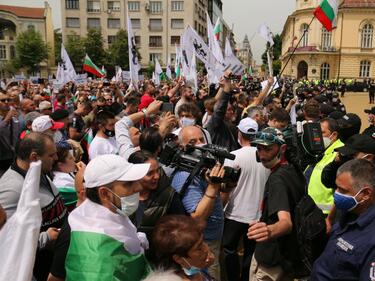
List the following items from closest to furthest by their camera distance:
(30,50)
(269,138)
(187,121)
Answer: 1. (269,138)
2. (187,121)
3. (30,50)

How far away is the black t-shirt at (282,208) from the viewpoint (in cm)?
286

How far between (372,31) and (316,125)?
7397 cm

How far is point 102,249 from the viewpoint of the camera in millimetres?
1909

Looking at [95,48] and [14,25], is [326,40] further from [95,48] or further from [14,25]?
[14,25]

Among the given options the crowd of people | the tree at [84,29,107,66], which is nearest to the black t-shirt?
the crowd of people

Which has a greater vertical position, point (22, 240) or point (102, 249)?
point (22, 240)

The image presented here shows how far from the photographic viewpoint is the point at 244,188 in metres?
3.93

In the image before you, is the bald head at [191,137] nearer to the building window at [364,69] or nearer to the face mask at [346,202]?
the face mask at [346,202]

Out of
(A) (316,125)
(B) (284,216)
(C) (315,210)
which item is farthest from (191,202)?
(A) (316,125)

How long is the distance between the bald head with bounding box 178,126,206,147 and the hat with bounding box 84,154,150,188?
3.57 ft

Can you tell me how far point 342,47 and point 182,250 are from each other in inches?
2888

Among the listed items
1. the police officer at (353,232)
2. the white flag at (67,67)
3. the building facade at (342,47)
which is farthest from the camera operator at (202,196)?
the building facade at (342,47)

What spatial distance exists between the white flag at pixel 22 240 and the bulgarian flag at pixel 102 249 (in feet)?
1.16

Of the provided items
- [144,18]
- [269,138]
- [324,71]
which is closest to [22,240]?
[269,138]
